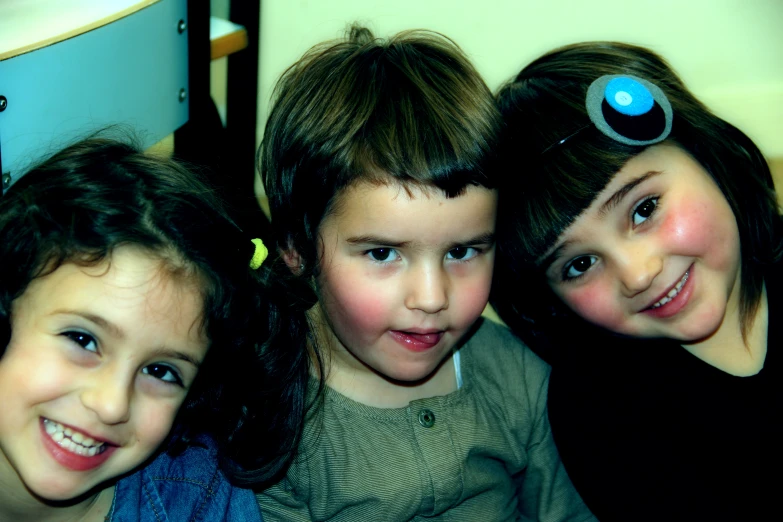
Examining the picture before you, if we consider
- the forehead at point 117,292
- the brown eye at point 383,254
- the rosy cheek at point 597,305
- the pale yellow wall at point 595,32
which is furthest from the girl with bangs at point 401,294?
the pale yellow wall at point 595,32

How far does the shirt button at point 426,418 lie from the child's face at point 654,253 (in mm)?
264

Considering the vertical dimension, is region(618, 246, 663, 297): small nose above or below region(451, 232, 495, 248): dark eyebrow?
below

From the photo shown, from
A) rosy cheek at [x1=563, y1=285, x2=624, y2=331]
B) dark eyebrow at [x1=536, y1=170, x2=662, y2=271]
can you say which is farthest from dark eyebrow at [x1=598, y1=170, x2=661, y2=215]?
rosy cheek at [x1=563, y1=285, x2=624, y2=331]

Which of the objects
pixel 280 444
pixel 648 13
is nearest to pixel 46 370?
pixel 280 444

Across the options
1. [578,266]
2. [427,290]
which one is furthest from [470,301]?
[578,266]

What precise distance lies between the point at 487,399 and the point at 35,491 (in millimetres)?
657

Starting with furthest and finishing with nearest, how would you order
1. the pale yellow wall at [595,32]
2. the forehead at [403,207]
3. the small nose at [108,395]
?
the pale yellow wall at [595,32] → the forehead at [403,207] → the small nose at [108,395]

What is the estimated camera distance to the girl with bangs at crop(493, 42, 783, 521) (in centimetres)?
130

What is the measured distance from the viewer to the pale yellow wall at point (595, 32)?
2215 mm

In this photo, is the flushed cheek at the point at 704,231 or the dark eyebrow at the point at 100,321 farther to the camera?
the flushed cheek at the point at 704,231

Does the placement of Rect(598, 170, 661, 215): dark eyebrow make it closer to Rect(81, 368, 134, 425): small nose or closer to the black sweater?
the black sweater

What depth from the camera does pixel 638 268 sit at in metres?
1.29

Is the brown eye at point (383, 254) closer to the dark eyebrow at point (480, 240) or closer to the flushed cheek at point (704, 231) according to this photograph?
the dark eyebrow at point (480, 240)

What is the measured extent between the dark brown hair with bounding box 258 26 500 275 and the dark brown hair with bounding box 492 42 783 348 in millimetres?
85
